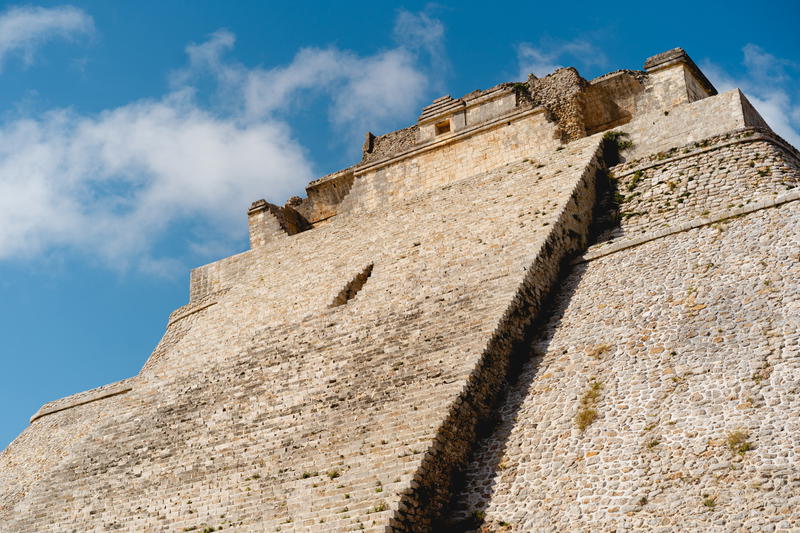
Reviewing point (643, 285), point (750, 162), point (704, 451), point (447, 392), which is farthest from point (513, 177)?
point (704, 451)

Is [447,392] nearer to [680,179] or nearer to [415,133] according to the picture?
[680,179]

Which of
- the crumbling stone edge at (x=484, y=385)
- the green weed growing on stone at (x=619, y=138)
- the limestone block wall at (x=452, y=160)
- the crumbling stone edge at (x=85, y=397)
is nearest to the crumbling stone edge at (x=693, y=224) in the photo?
the crumbling stone edge at (x=484, y=385)

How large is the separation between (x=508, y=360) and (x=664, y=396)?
88.7 inches

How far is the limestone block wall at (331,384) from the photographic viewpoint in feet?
32.3

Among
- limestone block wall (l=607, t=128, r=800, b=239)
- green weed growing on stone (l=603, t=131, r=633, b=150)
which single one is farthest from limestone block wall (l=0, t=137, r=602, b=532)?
limestone block wall (l=607, t=128, r=800, b=239)

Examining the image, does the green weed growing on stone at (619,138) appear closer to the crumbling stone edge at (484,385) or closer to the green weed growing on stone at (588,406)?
the crumbling stone edge at (484,385)

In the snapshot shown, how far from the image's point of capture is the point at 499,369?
35.2 ft

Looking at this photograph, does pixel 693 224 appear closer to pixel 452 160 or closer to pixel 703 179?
pixel 703 179

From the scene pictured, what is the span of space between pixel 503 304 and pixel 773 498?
4.63 m

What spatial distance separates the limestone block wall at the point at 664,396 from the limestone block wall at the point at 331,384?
0.66m

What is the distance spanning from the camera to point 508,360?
1092 cm

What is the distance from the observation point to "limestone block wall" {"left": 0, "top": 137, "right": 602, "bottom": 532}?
9.86 metres

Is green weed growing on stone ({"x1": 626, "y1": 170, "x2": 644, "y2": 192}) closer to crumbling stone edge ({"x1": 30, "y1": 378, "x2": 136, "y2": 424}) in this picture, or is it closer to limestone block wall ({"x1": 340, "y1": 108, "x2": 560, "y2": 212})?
limestone block wall ({"x1": 340, "y1": 108, "x2": 560, "y2": 212})

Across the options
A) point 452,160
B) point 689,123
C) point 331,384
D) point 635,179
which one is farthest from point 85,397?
point 689,123
